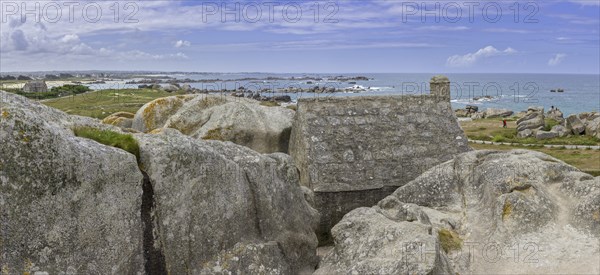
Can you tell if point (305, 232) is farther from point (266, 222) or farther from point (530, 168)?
point (530, 168)

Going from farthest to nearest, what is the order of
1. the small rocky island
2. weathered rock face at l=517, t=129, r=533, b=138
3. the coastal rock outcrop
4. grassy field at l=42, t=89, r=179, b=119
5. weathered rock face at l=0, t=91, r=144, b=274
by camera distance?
weathered rock face at l=517, t=129, r=533, b=138 → grassy field at l=42, t=89, r=179, b=119 → the small rocky island → the coastal rock outcrop → weathered rock face at l=0, t=91, r=144, b=274

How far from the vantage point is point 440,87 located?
17.9m

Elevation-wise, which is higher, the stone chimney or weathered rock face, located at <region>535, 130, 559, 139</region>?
the stone chimney

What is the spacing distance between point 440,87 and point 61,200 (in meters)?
13.5

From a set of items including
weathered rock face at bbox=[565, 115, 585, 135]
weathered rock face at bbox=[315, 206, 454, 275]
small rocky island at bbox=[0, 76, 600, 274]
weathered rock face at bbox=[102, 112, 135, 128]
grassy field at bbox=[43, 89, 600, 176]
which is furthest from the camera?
weathered rock face at bbox=[565, 115, 585, 135]

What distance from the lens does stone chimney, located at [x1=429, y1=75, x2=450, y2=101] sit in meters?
17.8

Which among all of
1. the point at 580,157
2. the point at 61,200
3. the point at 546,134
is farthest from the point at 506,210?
the point at 546,134

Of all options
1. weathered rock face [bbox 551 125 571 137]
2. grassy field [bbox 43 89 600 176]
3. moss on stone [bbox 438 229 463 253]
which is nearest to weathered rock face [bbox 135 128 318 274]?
moss on stone [bbox 438 229 463 253]

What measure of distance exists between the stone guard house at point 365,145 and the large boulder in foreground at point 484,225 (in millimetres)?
2421

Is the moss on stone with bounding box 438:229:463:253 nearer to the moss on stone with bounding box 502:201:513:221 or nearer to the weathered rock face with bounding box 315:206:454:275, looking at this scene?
the weathered rock face with bounding box 315:206:454:275

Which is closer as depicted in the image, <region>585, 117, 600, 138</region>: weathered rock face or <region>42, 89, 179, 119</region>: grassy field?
<region>585, 117, 600, 138</region>: weathered rock face

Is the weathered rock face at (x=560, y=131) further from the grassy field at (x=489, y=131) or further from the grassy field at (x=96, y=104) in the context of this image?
the grassy field at (x=96, y=104)

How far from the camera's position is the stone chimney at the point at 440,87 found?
58.2 ft

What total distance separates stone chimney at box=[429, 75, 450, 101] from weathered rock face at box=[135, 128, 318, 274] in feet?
28.5
